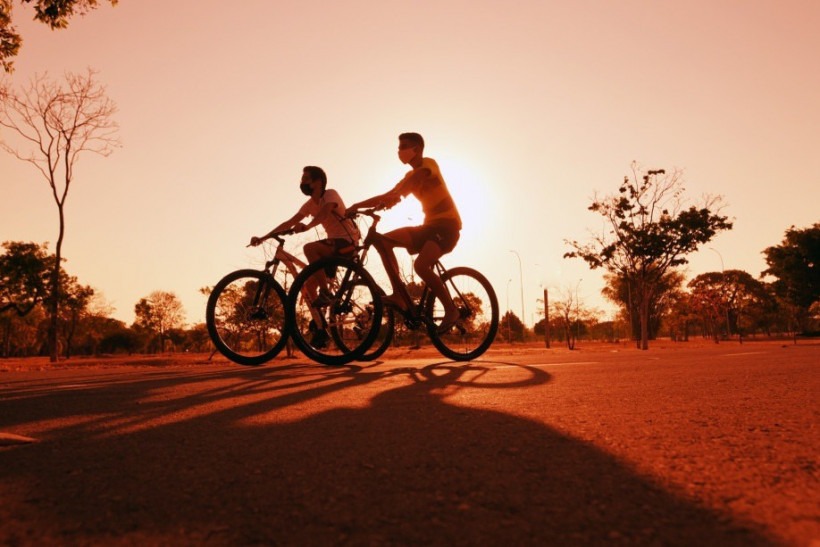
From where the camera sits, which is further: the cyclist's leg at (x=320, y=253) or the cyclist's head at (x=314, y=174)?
the cyclist's head at (x=314, y=174)

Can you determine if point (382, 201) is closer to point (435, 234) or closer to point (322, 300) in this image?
point (435, 234)

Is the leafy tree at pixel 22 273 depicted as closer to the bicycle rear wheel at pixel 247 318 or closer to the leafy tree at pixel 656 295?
the bicycle rear wheel at pixel 247 318

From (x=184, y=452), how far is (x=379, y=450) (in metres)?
0.71

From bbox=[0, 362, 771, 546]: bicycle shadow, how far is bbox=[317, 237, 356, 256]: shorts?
13.5 ft

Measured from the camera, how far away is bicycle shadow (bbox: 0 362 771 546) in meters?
1.30

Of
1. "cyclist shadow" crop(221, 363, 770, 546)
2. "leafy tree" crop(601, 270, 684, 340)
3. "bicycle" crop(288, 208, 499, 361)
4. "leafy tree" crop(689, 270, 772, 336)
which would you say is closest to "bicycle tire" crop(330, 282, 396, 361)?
"bicycle" crop(288, 208, 499, 361)

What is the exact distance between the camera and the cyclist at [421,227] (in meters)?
6.82

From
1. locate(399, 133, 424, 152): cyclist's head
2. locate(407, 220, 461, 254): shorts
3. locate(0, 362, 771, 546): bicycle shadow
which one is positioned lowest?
locate(0, 362, 771, 546): bicycle shadow

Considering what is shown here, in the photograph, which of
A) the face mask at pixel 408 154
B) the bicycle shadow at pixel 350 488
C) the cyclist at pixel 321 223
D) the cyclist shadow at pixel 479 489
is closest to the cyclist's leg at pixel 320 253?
the cyclist at pixel 321 223

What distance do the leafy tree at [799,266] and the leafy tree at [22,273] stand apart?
7224cm

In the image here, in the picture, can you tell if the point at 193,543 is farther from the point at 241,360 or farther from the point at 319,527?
the point at 241,360

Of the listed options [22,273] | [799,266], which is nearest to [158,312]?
[22,273]

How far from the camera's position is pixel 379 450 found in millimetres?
2160

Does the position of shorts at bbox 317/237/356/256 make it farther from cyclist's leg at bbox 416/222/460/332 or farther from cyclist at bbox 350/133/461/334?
cyclist's leg at bbox 416/222/460/332
